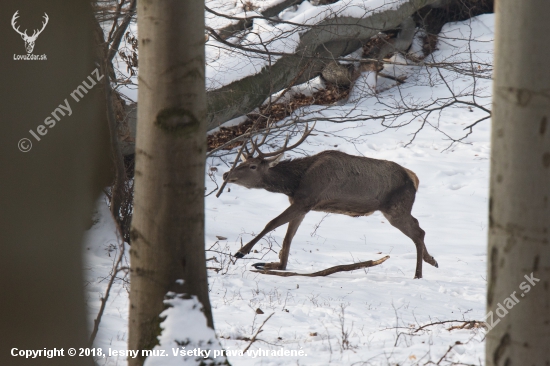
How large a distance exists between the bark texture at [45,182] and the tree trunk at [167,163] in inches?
12.1

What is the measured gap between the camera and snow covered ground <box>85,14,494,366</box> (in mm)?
4320

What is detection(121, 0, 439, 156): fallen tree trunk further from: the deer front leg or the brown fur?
the deer front leg

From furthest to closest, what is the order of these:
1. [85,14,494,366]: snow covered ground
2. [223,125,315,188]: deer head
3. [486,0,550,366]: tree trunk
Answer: [223,125,315,188]: deer head → [85,14,494,366]: snow covered ground → [486,0,550,366]: tree trunk

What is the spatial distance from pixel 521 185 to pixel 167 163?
1.59 m

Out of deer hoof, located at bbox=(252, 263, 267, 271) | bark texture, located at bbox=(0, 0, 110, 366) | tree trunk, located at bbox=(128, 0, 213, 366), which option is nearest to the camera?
bark texture, located at bbox=(0, 0, 110, 366)

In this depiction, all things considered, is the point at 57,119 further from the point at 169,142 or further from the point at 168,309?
the point at 168,309

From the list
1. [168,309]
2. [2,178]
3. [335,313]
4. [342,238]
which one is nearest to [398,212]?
[342,238]

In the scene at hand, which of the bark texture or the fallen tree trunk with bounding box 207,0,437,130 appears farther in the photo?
the fallen tree trunk with bounding box 207,0,437,130

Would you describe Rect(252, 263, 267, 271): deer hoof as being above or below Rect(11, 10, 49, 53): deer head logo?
below

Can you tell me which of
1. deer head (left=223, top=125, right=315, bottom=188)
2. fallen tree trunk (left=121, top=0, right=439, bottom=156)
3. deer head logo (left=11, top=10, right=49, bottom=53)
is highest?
fallen tree trunk (left=121, top=0, right=439, bottom=156)

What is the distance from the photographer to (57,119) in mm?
2955

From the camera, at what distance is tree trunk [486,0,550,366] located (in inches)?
88.3

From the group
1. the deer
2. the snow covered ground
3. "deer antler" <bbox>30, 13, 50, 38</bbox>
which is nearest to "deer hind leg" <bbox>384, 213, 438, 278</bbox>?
the deer

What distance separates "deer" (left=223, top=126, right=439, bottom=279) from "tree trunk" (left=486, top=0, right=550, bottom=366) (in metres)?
6.13
